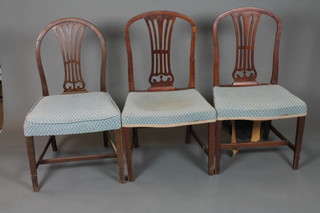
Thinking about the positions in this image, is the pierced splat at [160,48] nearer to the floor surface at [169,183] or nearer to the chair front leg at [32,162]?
the floor surface at [169,183]

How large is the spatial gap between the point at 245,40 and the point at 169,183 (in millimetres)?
1036

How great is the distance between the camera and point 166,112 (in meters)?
2.15

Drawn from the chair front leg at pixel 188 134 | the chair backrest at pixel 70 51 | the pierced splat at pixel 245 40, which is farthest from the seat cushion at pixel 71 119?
the pierced splat at pixel 245 40

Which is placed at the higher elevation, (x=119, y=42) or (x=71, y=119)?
(x=119, y=42)

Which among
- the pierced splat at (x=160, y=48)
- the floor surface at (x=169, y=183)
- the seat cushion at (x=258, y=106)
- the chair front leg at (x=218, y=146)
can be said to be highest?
the pierced splat at (x=160, y=48)

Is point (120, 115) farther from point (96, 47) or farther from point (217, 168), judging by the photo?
point (96, 47)

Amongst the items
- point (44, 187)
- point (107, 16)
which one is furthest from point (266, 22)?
point (44, 187)

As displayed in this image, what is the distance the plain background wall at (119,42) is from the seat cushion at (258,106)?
71 centimetres

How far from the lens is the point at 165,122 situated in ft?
7.00

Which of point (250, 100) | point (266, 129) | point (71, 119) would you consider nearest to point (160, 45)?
point (250, 100)

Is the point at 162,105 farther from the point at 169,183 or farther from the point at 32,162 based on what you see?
the point at 32,162

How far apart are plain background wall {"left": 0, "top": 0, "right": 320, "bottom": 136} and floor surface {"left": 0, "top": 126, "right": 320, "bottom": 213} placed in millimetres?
474

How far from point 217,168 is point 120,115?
68 cm

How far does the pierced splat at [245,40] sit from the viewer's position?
2461 mm
